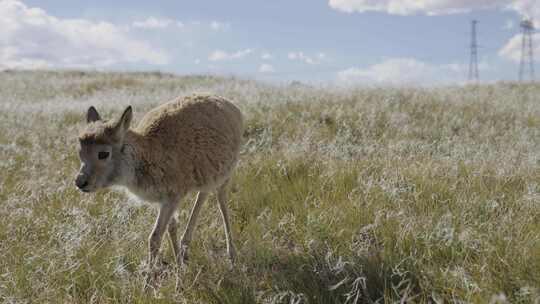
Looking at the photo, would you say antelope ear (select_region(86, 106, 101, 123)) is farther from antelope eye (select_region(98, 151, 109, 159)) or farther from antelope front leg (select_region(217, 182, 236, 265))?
antelope front leg (select_region(217, 182, 236, 265))

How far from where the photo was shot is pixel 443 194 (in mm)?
4969

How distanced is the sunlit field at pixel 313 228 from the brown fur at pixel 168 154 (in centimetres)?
51

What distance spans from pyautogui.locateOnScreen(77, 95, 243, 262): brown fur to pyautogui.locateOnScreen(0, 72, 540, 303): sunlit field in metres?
0.51

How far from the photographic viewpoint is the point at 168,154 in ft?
14.0

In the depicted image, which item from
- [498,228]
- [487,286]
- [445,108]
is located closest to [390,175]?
[498,228]

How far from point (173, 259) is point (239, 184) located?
1743 millimetres

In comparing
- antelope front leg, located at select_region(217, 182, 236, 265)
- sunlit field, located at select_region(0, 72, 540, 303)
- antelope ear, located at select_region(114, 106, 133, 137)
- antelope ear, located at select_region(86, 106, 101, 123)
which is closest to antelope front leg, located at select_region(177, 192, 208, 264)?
sunlit field, located at select_region(0, 72, 540, 303)

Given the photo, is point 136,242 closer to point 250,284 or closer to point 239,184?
point 250,284

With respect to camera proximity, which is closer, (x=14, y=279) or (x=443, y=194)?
(x=14, y=279)

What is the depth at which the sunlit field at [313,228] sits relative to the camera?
344cm

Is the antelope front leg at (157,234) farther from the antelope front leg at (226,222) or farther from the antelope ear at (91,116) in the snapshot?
the antelope ear at (91,116)

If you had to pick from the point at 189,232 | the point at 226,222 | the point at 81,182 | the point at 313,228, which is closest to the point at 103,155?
the point at 81,182

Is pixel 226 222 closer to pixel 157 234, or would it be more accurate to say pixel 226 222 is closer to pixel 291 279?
pixel 157 234

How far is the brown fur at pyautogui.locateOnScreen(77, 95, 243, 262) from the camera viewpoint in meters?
3.86
